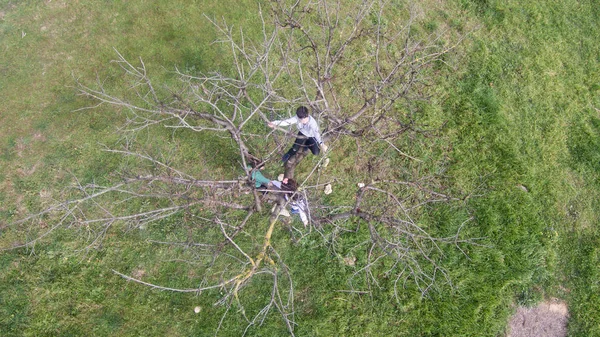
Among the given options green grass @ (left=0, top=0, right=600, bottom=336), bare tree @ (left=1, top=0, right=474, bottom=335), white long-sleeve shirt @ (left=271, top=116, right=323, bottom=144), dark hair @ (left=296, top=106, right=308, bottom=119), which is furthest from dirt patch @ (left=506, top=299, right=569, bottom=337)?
dark hair @ (left=296, top=106, right=308, bottom=119)

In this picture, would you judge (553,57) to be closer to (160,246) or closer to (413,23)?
(413,23)

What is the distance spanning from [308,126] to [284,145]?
391 mm

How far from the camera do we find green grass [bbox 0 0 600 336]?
4.51 metres

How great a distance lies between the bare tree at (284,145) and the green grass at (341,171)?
6.2 inches

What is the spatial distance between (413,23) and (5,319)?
7.20 m

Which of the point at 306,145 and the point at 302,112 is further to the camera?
the point at 306,145

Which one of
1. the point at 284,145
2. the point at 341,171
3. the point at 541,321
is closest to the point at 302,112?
the point at 284,145

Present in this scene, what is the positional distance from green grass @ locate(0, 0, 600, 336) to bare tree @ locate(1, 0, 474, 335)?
6.2 inches

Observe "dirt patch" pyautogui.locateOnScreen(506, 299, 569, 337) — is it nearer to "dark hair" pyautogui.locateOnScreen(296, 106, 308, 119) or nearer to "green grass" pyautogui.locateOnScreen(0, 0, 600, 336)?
"green grass" pyautogui.locateOnScreen(0, 0, 600, 336)

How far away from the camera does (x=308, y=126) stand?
4.37 m

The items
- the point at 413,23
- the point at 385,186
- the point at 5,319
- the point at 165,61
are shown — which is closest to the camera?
the point at 5,319

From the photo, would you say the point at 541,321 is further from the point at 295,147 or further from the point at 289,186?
the point at 295,147

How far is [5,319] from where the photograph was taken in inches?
174

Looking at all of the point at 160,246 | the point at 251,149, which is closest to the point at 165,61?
the point at 251,149
